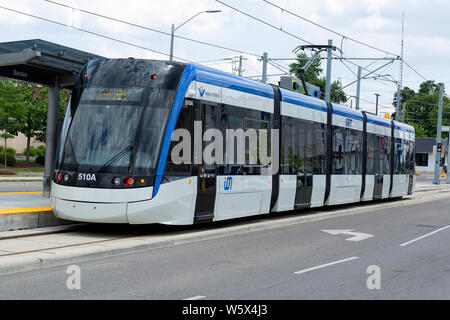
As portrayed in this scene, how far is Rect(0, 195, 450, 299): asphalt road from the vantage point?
24.2 ft

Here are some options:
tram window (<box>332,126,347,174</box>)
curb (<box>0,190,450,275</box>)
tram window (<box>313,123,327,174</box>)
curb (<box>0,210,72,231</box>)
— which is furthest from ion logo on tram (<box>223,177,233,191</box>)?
tram window (<box>332,126,347,174</box>)

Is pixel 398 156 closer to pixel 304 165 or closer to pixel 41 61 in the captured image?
pixel 304 165

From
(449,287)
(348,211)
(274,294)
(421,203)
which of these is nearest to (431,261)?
(449,287)

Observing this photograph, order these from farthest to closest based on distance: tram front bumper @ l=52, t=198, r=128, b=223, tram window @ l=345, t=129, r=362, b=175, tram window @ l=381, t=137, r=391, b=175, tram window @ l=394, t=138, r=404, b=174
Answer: tram window @ l=394, t=138, r=404, b=174 → tram window @ l=381, t=137, r=391, b=175 → tram window @ l=345, t=129, r=362, b=175 → tram front bumper @ l=52, t=198, r=128, b=223

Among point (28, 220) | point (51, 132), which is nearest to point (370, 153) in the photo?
point (51, 132)

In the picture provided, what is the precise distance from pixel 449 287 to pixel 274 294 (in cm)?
238

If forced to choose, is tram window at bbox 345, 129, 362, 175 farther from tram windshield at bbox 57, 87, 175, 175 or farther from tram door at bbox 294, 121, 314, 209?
tram windshield at bbox 57, 87, 175, 175

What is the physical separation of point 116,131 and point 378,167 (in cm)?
1437

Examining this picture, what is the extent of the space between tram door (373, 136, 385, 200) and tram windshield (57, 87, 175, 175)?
13.4 meters

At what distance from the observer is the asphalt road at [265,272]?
7.38 meters

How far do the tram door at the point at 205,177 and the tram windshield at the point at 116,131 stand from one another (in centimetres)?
101

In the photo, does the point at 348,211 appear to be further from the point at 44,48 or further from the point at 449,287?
the point at 449,287

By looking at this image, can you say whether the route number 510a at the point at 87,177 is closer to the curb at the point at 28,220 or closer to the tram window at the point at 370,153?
the curb at the point at 28,220

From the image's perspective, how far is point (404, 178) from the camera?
27094 mm
